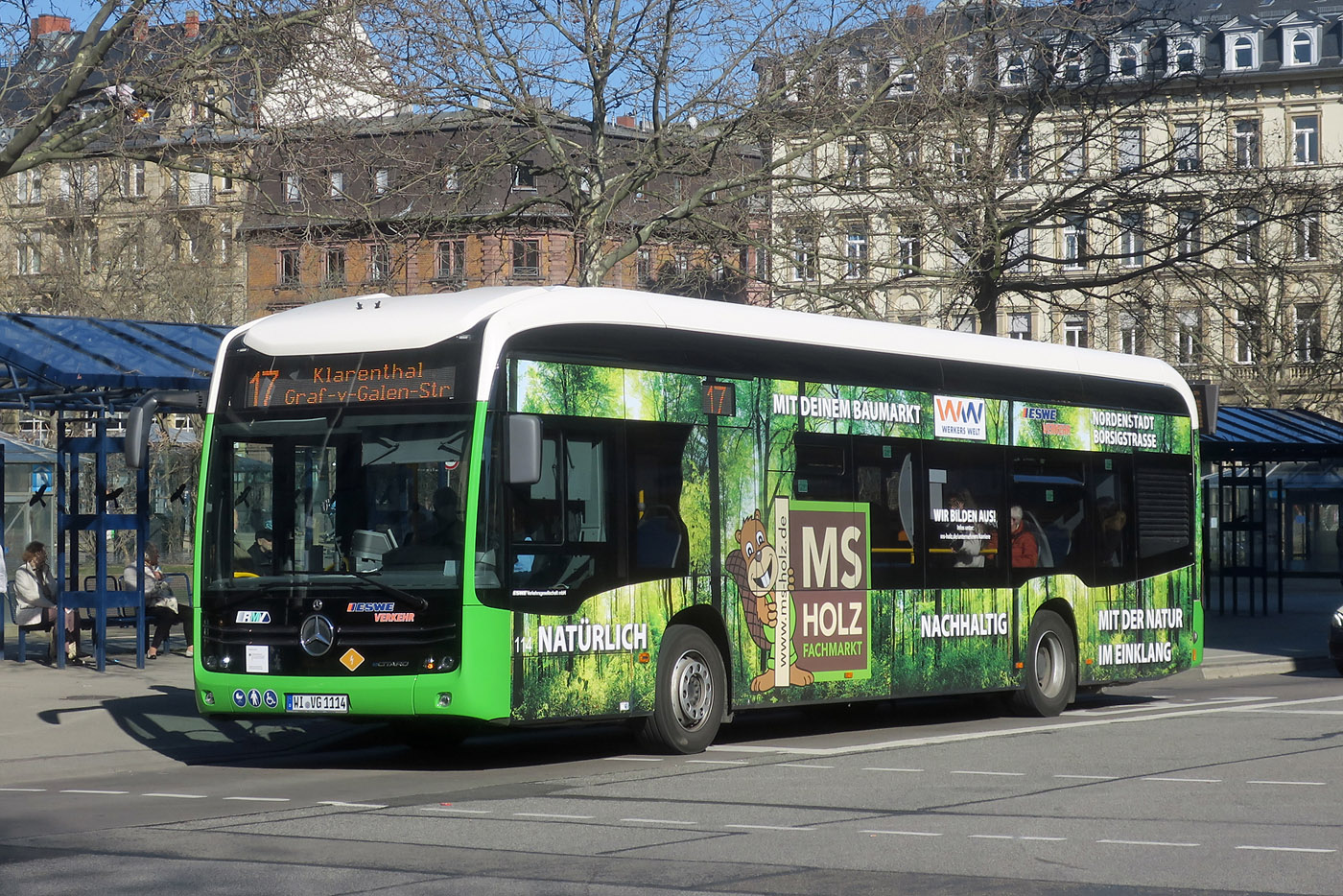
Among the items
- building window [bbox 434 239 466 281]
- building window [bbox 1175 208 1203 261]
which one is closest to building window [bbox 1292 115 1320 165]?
building window [bbox 1175 208 1203 261]

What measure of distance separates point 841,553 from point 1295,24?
6097 cm

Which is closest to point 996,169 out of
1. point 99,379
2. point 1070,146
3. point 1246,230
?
point 1070,146

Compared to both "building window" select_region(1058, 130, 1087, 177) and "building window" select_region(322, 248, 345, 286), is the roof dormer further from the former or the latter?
"building window" select_region(322, 248, 345, 286)

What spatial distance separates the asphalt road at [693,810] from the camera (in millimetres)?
7910

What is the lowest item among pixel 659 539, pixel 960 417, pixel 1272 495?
pixel 659 539

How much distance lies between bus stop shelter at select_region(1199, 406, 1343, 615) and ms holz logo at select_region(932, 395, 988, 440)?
7.16 meters

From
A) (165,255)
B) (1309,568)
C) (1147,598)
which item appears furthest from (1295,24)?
(1147,598)

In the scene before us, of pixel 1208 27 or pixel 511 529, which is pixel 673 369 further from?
pixel 1208 27

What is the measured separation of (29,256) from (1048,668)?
37045mm

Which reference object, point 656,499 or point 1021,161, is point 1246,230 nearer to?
point 1021,161

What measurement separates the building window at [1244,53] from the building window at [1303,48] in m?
1.32

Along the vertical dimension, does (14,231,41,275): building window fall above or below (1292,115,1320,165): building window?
below

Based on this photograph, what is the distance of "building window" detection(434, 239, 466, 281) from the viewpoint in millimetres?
21797

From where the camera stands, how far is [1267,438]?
91.2 ft
